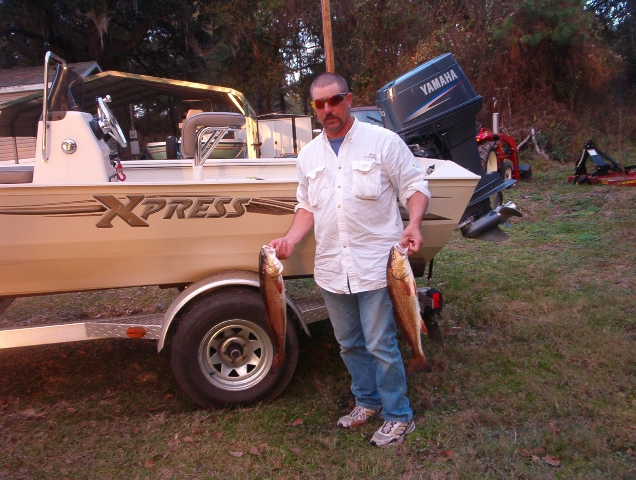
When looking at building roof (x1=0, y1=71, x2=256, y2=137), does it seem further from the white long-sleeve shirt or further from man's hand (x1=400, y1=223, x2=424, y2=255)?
man's hand (x1=400, y1=223, x2=424, y2=255)

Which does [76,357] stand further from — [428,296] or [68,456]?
[428,296]

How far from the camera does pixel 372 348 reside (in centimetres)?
327

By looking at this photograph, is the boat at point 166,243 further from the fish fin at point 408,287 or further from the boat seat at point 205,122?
the fish fin at point 408,287

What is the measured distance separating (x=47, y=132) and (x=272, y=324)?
198cm

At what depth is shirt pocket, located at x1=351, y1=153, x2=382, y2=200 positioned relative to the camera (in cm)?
311

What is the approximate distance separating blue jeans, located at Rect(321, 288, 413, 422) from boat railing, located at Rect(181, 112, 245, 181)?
1531 mm

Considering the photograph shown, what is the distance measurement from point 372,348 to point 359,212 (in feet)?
2.53

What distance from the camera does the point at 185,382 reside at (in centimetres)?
373

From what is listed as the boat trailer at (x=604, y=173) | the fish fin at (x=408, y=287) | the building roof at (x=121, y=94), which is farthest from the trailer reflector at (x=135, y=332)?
the boat trailer at (x=604, y=173)

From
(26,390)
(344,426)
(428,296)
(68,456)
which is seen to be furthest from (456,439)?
(26,390)

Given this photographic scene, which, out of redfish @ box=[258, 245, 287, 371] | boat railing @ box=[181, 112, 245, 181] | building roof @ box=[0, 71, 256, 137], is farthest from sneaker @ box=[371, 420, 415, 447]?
building roof @ box=[0, 71, 256, 137]

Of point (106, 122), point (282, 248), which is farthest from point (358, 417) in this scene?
point (106, 122)

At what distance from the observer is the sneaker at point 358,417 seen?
3.56 m

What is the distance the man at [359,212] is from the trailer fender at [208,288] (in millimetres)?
583
